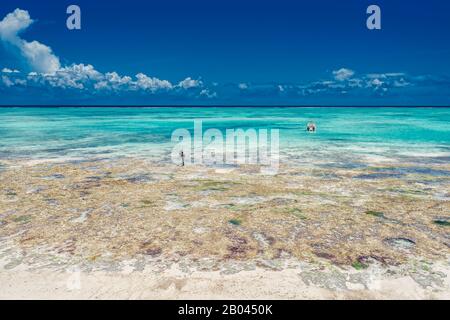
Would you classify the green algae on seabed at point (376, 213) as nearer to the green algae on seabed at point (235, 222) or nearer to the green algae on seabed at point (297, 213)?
the green algae on seabed at point (297, 213)

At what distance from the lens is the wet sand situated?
242 inches

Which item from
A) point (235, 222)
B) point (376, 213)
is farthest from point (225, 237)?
point (376, 213)

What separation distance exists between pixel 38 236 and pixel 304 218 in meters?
6.49

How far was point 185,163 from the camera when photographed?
17.9m

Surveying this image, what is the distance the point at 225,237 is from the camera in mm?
8234

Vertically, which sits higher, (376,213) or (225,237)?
(376,213)

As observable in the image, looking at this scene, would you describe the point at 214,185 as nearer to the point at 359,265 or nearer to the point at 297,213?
the point at 297,213

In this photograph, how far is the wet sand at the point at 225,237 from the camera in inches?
242

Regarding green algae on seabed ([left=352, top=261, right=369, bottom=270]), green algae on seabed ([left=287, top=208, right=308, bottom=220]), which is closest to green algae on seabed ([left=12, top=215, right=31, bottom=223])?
green algae on seabed ([left=287, top=208, right=308, bottom=220])

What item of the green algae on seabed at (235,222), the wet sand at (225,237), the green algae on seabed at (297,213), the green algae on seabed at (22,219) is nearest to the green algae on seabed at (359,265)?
the wet sand at (225,237)

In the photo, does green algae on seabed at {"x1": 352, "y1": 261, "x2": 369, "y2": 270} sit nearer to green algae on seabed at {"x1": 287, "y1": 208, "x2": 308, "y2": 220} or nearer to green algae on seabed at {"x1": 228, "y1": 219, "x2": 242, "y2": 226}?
green algae on seabed at {"x1": 287, "y1": 208, "x2": 308, "y2": 220}
